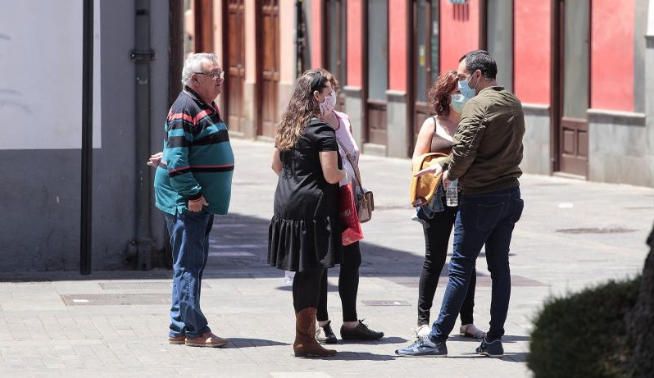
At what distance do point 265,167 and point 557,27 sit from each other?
5873mm

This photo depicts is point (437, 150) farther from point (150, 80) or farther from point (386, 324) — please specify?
point (150, 80)

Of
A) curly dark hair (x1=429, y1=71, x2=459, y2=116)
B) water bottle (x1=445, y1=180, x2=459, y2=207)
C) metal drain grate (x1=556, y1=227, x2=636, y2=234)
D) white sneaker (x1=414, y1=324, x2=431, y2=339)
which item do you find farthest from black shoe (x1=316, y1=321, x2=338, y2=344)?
metal drain grate (x1=556, y1=227, x2=636, y2=234)

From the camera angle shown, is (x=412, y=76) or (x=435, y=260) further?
(x=412, y=76)

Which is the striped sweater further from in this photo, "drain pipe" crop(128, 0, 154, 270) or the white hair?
"drain pipe" crop(128, 0, 154, 270)

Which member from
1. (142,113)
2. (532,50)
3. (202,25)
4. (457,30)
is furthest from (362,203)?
(202,25)

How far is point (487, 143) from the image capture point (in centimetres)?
902

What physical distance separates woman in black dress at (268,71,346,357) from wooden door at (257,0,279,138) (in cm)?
2567

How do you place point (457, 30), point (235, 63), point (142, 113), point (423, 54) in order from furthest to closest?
1. point (235, 63)
2. point (423, 54)
3. point (457, 30)
4. point (142, 113)

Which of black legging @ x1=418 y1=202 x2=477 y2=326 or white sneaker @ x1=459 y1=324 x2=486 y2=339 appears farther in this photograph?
white sneaker @ x1=459 y1=324 x2=486 y2=339

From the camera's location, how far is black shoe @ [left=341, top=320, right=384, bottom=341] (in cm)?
1004

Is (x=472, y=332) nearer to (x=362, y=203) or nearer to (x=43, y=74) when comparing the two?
(x=362, y=203)

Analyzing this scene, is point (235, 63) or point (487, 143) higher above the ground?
point (235, 63)

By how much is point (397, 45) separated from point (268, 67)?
21.0 ft

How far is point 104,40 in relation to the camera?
12.8 metres
